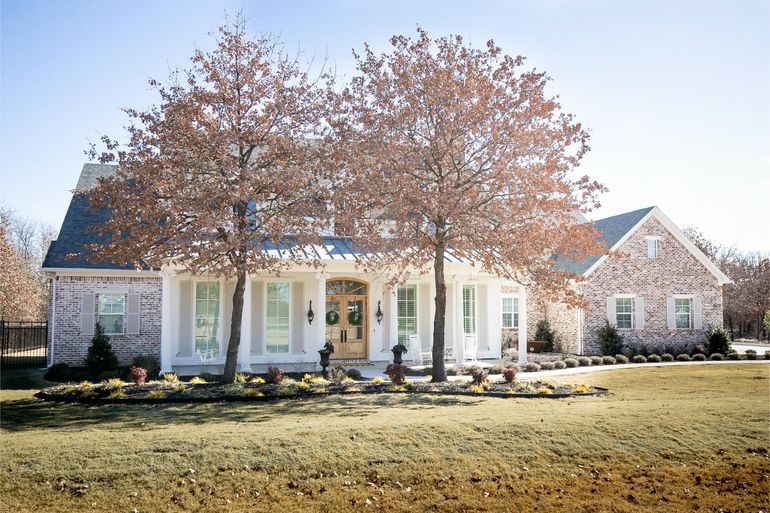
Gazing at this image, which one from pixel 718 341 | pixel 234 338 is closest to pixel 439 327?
pixel 234 338

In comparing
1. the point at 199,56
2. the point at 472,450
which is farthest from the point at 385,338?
the point at 472,450

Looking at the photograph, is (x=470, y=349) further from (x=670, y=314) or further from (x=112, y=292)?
(x=112, y=292)

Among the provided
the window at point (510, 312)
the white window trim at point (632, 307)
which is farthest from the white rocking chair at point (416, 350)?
the white window trim at point (632, 307)

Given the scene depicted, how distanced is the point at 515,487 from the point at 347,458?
7.39ft

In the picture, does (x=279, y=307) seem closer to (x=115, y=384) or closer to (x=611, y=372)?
(x=115, y=384)

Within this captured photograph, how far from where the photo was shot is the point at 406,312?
2208 cm

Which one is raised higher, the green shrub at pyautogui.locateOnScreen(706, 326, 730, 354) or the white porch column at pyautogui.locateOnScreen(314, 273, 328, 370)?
the white porch column at pyautogui.locateOnScreen(314, 273, 328, 370)

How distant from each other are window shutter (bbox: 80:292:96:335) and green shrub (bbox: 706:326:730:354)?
80.1ft

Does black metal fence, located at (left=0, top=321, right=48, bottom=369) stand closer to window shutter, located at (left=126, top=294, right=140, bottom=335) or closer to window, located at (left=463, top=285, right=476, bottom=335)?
window shutter, located at (left=126, top=294, right=140, bottom=335)

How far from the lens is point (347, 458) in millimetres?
8656

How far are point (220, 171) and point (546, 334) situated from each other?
19378 mm

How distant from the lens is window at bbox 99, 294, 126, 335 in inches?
810

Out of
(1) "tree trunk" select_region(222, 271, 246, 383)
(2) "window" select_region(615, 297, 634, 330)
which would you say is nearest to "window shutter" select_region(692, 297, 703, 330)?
(2) "window" select_region(615, 297, 634, 330)

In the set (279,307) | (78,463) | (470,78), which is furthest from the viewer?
(279,307)
